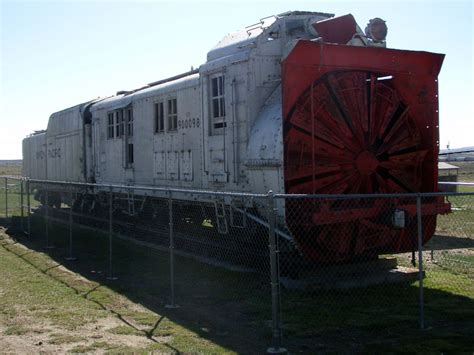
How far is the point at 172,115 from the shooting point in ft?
43.0

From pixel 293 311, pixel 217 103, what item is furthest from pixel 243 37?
pixel 293 311

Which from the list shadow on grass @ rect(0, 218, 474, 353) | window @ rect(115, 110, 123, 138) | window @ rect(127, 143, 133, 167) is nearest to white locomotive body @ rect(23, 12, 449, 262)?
shadow on grass @ rect(0, 218, 474, 353)

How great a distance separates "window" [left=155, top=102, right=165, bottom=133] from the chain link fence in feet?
5.86

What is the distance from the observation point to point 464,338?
6660 millimetres

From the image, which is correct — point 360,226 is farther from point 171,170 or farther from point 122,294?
point 171,170

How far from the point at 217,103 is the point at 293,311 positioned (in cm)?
462

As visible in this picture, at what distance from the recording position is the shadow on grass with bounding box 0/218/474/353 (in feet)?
21.8

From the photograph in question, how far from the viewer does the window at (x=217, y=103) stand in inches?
422

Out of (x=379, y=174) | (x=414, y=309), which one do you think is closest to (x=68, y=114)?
(x=379, y=174)

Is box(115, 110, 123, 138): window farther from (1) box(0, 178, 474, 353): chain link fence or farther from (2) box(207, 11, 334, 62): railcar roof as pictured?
(2) box(207, 11, 334, 62): railcar roof

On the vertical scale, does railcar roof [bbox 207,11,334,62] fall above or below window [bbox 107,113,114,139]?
above

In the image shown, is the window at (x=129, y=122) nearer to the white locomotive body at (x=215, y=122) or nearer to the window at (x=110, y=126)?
the white locomotive body at (x=215, y=122)

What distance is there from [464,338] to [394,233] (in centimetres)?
289

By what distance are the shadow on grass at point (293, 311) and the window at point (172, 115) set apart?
130 inches
